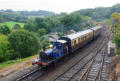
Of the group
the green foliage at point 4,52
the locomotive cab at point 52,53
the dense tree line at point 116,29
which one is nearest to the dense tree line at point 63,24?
the dense tree line at point 116,29

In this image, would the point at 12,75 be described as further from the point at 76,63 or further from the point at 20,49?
the point at 20,49

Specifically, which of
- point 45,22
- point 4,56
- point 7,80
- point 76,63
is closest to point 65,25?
point 45,22

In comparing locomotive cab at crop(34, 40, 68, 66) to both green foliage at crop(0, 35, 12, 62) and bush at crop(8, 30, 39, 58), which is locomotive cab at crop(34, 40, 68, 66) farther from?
bush at crop(8, 30, 39, 58)

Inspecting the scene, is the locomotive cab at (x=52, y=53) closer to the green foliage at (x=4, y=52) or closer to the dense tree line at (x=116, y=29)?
the dense tree line at (x=116, y=29)

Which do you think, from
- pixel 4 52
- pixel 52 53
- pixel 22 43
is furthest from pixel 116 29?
pixel 4 52

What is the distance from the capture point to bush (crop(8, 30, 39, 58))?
25312 mm

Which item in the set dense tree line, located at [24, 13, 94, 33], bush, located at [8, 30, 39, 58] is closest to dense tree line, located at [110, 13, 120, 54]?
bush, located at [8, 30, 39, 58]

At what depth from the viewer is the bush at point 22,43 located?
83.0 feet

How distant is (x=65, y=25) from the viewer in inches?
2712

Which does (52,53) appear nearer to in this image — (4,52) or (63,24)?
(4,52)

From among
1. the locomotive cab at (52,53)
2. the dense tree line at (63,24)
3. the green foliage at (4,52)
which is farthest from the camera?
the dense tree line at (63,24)

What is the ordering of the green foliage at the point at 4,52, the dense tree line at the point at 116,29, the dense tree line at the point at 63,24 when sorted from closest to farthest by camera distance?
the dense tree line at the point at 116,29
the green foliage at the point at 4,52
the dense tree line at the point at 63,24

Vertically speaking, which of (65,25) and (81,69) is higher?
(65,25)

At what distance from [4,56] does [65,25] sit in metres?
49.6
